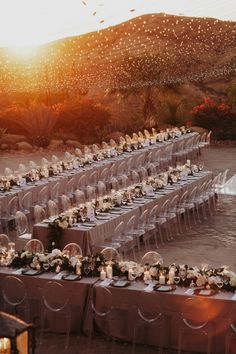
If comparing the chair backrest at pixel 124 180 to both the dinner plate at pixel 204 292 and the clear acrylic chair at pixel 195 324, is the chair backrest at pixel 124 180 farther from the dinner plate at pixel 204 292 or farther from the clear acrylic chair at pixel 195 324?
the clear acrylic chair at pixel 195 324

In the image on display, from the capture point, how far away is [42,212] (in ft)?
56.4

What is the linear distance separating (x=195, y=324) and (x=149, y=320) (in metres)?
0.67

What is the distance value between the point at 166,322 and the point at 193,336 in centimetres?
46

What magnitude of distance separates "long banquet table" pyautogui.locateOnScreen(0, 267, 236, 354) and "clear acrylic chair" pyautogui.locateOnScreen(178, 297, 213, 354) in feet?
0.10

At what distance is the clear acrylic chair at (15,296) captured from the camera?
1141 centimetres

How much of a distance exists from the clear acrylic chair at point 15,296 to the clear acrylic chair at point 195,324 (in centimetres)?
251

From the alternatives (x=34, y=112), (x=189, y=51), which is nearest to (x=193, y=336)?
(x=34, y=112)

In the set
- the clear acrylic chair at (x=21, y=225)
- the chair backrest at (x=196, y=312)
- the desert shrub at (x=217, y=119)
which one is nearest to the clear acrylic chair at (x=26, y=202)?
the clear acrylic chair at (x=21, y=225)

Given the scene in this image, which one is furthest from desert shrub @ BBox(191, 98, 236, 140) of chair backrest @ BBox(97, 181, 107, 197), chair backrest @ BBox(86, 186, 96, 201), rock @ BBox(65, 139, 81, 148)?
chair backrest @ BBox(86, 186, 96, 201)

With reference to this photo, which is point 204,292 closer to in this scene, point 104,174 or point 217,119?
point 104,174

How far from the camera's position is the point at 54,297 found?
36.9ft

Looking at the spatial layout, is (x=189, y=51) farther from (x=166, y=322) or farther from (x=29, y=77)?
(x=166, y=322)

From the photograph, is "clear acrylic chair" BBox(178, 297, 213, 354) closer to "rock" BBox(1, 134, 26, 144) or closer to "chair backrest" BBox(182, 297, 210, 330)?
"chair backrest" BBox(182, 297, 210, 330)

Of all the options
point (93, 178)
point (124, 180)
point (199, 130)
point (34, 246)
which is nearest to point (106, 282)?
point (34, 246)
